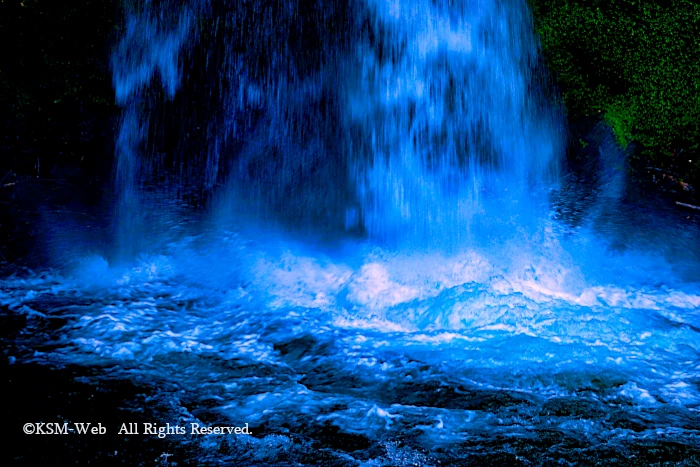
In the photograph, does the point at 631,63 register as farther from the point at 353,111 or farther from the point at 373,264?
the point at 373,264

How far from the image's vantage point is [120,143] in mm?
5551

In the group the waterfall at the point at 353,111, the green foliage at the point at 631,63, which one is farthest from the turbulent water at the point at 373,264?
the green foliage at the point at 631,63

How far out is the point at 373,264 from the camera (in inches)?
201

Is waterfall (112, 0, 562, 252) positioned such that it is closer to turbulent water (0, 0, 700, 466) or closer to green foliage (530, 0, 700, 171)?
turbulent water (0, 0, 700, 466)

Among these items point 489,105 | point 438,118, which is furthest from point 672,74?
point 438,118

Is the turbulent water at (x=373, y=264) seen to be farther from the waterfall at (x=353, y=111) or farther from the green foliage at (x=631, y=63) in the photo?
the green foliage at (x=631, y=63)

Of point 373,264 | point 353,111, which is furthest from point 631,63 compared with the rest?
point 373,264

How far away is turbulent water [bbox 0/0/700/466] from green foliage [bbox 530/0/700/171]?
0.29 m

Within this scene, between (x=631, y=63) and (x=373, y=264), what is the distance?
3.28 m

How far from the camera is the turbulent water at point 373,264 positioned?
9.27 feet

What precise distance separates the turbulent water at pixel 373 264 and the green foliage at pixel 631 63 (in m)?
0.29

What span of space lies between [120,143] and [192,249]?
52.9 inches

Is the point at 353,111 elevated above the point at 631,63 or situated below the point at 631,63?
below

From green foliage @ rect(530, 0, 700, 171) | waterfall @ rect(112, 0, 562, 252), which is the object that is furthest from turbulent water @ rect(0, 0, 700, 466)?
green foliage @ rect(530, 0, 700, 171)
